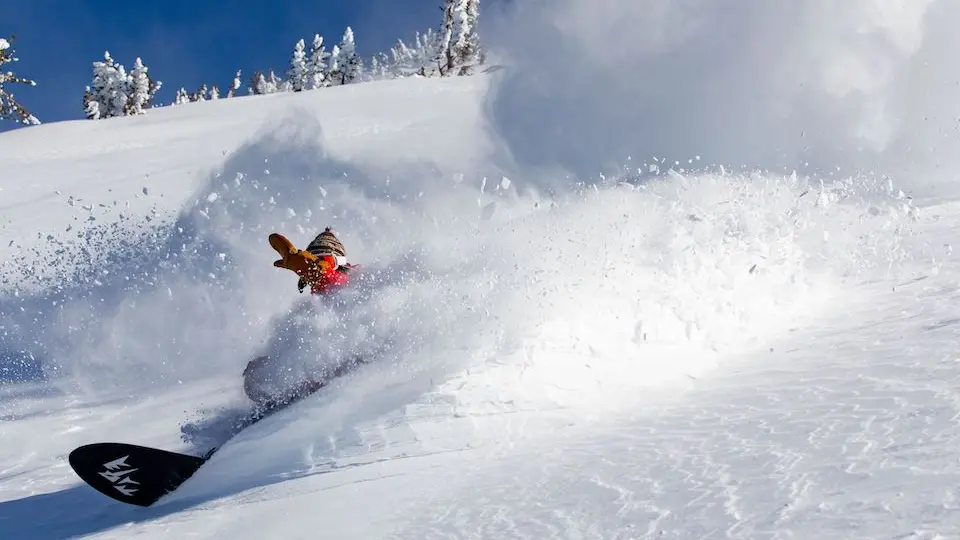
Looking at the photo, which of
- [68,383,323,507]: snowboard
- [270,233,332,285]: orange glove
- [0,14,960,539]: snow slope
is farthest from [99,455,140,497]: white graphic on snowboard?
[270,233,332,285]: orange glove

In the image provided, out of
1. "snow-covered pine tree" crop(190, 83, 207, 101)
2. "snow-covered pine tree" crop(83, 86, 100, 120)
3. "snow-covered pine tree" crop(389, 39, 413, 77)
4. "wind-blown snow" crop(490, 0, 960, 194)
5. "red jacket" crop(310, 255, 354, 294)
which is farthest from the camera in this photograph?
"snow-covered pine tree" crop(389, 39, 413, 77)

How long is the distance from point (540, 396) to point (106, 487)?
293 cm

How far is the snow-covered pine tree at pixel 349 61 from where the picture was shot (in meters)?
70.8

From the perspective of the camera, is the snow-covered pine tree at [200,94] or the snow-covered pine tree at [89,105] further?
the snow-covered pine tree at [200,94]

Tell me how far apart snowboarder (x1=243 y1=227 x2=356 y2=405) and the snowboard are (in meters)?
1.36

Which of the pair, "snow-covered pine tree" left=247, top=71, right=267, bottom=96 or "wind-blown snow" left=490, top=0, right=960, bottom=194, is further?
"snow-covered pine tree" left=247, top=71, right=267, bottom=96

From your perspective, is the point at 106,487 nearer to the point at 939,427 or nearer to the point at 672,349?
the point at 672,349

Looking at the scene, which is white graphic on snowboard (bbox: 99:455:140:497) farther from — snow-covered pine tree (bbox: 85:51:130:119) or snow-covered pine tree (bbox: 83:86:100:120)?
snow-covered pine tree (bbox: 83:86:100:120)

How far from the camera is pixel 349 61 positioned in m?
71.2

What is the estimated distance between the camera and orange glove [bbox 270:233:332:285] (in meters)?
7.19

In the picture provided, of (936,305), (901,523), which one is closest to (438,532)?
(901,523)

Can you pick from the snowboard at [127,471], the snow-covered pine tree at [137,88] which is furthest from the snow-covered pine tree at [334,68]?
the snowboard at [127,471]

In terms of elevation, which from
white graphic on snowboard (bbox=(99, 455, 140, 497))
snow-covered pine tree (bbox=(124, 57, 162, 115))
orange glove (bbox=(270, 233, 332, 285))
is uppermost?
snow-covered pine tree (bbox=(124, 57, 162, 115))

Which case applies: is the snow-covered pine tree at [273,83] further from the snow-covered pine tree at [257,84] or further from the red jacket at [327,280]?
the red jacket at [327,280]
